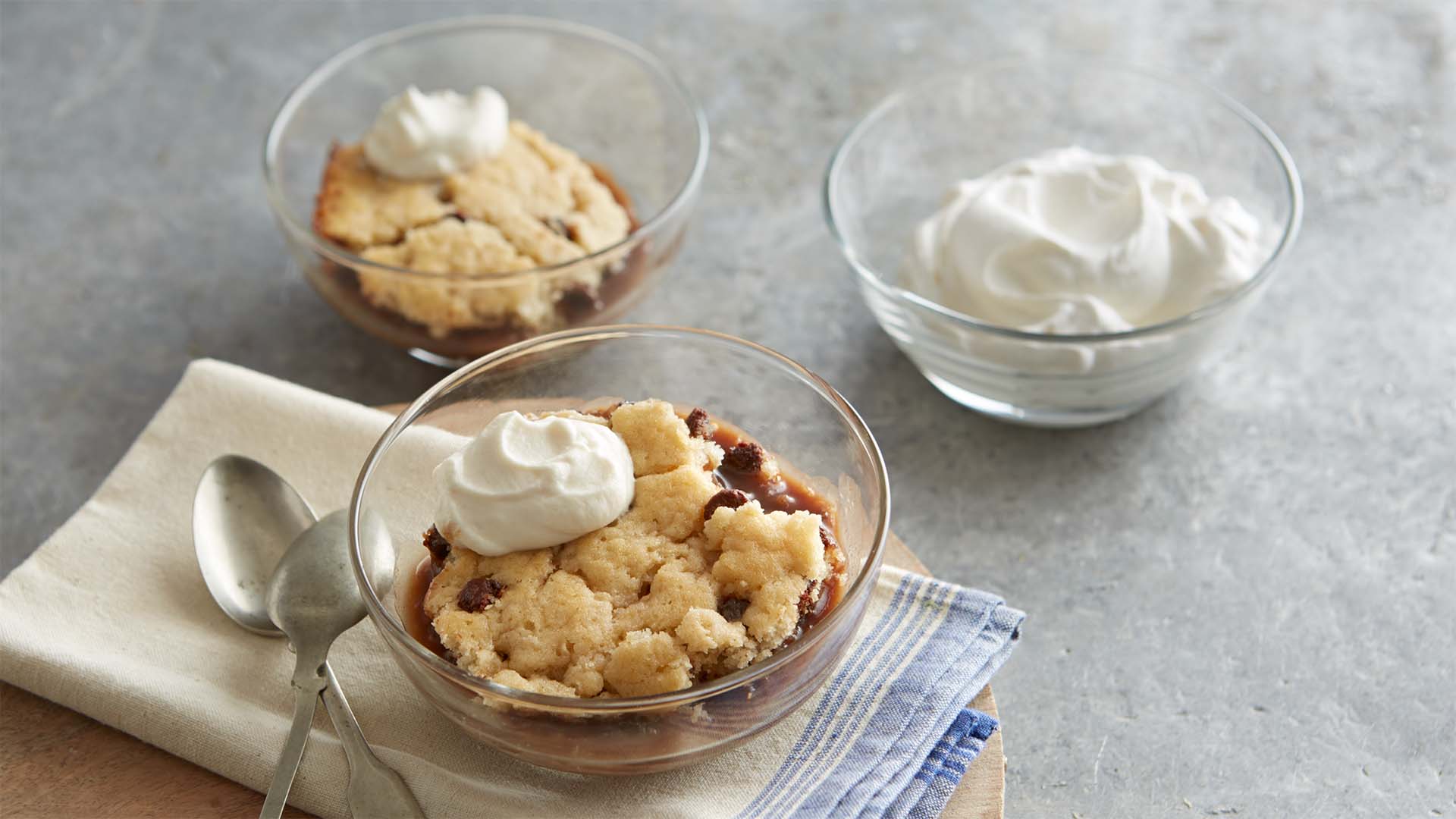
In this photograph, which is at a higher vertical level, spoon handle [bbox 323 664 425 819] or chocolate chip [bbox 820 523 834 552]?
chocolate chip [bbox 820 523 834 552]

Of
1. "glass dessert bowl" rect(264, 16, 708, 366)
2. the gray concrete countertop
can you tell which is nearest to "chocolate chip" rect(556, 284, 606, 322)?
"glass dessert bowl" rect(264, 16, 708, 366)

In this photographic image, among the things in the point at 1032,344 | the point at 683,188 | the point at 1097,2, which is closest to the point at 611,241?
the point at 683,188

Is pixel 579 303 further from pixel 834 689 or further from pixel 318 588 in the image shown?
pixel 834 689

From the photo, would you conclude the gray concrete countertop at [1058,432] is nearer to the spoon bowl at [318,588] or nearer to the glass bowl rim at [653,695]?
the glass bowl rim at [653,695]

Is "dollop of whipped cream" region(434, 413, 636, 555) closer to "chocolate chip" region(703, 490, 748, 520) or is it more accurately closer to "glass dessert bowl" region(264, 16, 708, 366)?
"chocolate chip" region(703, 490, 748, 520)

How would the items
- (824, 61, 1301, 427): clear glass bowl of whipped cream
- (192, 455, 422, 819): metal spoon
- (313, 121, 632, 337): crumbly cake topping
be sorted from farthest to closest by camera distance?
1. (313, 121, 632, 337): crumbly cake topping
2. (824, 61, 1301, 427): clear glass bowl of whipped cream
3. (192, 455, 422, 819): metal spoon

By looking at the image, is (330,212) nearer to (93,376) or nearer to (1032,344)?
(93,376)

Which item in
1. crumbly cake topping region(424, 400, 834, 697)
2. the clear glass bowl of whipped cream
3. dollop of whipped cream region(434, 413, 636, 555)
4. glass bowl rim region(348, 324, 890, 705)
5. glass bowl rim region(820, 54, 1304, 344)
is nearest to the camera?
glass bowl rim region(348, 324, 890, 705)
